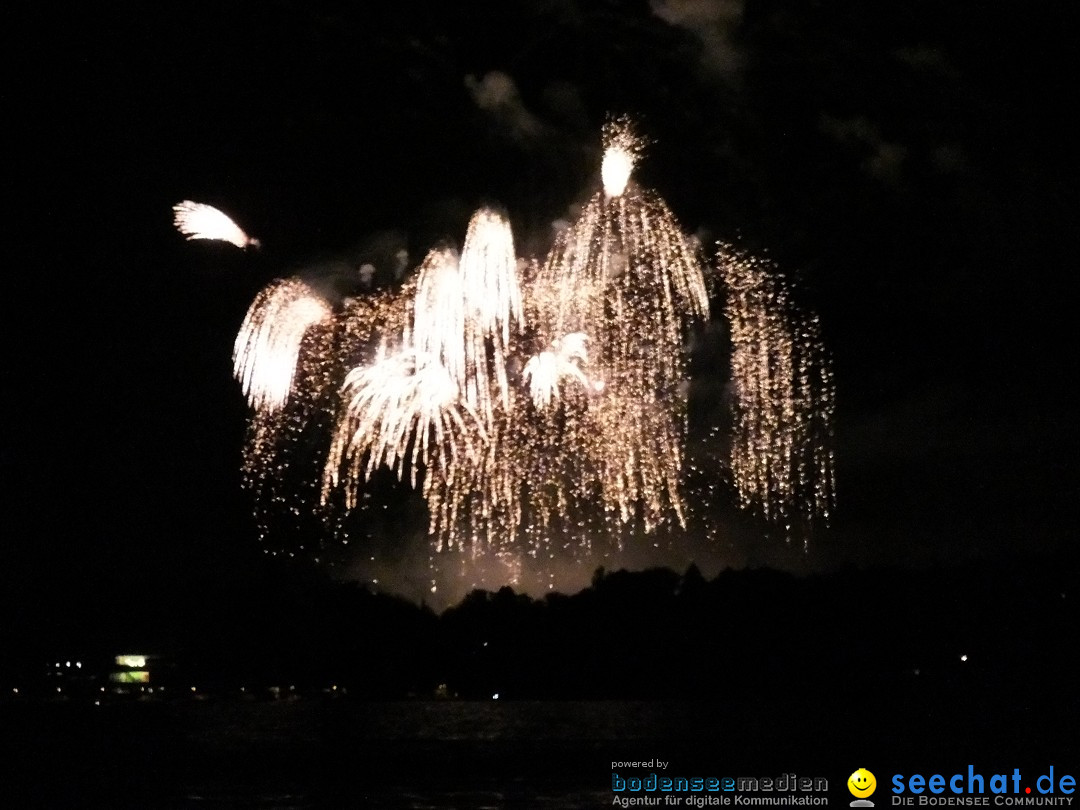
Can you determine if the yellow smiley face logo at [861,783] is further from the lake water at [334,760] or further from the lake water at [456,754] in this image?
the lake water at [334,760]

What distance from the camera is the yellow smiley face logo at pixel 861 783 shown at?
92.6 feet

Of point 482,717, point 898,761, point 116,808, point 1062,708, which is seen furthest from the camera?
point 482,717

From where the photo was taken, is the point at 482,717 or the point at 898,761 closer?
the point at 898,761

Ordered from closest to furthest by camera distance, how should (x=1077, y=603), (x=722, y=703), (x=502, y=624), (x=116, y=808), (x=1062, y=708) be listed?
1. (x=116, y=808)
2. (x=1062, y=708)
3. (x=722, y=703)
4. (x=1077, y=603)
5. (x=502, y=624)

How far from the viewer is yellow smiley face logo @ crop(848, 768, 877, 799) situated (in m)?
28.2

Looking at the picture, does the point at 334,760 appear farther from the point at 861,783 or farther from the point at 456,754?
the point at 861,783

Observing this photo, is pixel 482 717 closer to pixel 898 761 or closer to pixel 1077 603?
pixel 898 761

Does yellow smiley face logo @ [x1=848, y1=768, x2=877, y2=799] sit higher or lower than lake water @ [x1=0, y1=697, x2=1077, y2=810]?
higher

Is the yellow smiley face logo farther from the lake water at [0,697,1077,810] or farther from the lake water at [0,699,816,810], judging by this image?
the lake water at [0,699,816,810]

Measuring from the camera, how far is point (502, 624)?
13425cm

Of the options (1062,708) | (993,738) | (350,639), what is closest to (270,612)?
(350,639)

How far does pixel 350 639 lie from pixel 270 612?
35.3 feet

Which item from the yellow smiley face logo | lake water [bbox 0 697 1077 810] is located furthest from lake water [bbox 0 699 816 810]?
the yellow smiley face logo

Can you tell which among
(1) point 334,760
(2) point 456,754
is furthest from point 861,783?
(1) point 334,760
